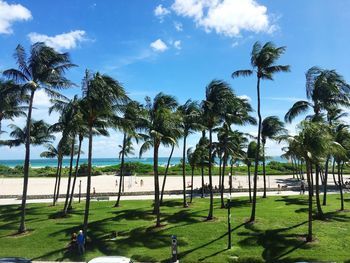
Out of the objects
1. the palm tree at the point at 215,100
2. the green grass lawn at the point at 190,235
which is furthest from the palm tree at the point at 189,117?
the green grass lawn at the point at 190,235

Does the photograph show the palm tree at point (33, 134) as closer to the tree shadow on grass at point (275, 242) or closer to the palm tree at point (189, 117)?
the palm tree at point (189, 117)

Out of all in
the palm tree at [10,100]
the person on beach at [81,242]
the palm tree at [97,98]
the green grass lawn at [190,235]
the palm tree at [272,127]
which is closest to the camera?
the green grass lawn at [190,235]

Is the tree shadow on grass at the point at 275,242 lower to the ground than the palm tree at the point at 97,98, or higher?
lower

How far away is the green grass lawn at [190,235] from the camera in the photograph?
21969 millimetres

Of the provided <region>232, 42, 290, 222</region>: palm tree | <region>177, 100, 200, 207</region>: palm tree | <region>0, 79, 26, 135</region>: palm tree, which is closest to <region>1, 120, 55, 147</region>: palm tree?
<region>0, 79, 26, 135</region>: palm tree

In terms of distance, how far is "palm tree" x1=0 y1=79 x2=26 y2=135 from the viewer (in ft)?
90.2

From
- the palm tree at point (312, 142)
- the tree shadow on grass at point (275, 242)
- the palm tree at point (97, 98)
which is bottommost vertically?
the tree shadow on grass at point (275, 242)

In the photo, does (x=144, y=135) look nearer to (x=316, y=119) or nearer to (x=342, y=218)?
(x=316, y=119)

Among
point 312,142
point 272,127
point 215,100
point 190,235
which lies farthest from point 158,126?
point 272,127

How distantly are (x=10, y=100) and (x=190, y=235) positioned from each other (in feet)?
57.7

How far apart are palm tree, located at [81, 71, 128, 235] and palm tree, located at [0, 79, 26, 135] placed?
252 inches

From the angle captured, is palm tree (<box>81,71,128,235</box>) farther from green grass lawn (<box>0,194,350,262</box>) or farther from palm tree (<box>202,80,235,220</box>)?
palm tree (<box>202,80,235,220</box>)

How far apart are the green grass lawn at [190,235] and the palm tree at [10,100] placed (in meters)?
9.17

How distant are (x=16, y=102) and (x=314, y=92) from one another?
2437cm
